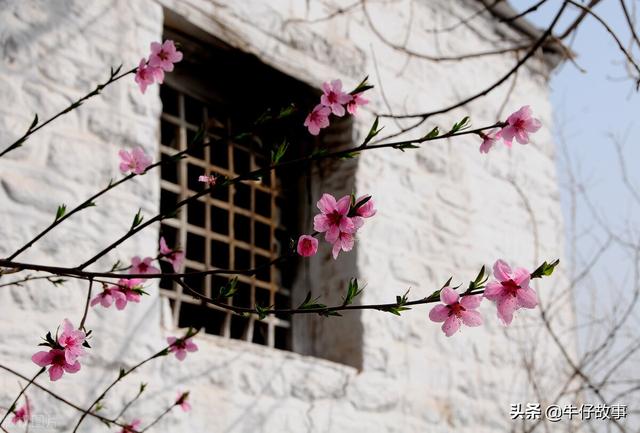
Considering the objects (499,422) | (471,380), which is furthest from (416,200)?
(499,422)

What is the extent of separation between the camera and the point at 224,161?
352 centimetres

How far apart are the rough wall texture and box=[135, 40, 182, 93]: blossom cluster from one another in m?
0.68

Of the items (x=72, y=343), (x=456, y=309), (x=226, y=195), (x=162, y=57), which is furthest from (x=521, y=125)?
(x=226, y=195)

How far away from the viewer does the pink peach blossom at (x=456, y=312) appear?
1.41m

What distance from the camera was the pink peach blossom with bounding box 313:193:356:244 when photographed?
4.66ft

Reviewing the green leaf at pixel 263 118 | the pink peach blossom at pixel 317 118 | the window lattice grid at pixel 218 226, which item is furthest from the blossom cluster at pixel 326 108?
the window lattice grid at pixel 218 226

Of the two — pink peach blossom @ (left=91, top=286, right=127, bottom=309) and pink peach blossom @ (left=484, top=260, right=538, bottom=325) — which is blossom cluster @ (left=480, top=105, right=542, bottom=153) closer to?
pink peach blossom @ (left=484, top=260, right=538, bottom=325)

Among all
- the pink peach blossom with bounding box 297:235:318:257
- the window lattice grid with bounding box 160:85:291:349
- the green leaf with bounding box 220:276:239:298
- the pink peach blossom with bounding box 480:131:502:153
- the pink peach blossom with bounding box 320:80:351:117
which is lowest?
the green leaf with bounding box 220:276:239:298

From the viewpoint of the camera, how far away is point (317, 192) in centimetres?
370

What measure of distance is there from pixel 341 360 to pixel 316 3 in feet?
5.05

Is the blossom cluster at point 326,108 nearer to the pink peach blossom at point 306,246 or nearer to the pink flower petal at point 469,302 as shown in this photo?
the pink peach blossom at point 306,246

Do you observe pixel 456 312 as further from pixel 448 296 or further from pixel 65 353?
pixel 65 353

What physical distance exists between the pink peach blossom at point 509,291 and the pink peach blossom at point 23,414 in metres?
1.35

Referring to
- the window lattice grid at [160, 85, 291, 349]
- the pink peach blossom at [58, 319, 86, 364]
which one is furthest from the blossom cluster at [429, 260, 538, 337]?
the window lattice grid at [160, 85, 291, 349]
